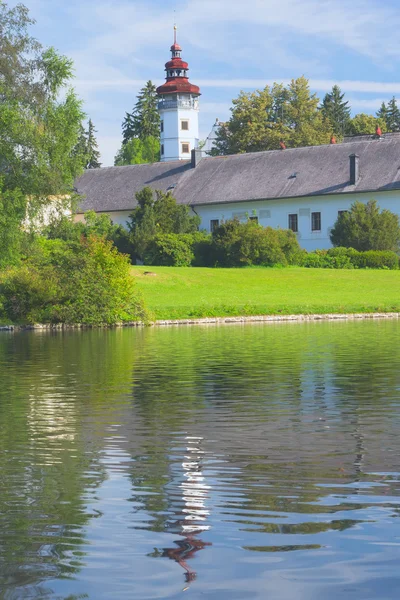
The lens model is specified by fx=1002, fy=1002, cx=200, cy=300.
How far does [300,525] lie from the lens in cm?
720

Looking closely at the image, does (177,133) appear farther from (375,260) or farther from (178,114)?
(375,260)

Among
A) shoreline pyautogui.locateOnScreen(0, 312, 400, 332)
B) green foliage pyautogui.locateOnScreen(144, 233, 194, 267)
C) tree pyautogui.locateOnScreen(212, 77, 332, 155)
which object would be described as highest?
tree pyautogui.locateOnScreen(212, 77, 332, 155)

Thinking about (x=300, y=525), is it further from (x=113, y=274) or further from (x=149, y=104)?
(x=149, y=104)

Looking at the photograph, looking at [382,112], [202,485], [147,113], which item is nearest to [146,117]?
[147,113]

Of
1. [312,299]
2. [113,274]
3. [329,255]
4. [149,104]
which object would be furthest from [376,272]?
[149,104]

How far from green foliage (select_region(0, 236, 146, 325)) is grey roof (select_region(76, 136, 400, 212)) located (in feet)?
110

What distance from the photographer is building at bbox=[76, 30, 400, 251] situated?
71.1 metres

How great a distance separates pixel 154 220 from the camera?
65812 millimetres

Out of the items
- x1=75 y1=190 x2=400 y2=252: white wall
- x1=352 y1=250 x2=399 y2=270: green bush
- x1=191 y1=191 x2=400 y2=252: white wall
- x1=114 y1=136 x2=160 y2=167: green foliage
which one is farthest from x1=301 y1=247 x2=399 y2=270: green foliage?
x1=114 y1=136 x2=160 y2=167: green foliage

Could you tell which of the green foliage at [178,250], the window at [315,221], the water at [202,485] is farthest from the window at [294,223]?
the water at [202,485]

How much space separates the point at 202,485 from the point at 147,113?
116900mm

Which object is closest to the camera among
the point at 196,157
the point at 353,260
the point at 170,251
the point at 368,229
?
the point at 353,260

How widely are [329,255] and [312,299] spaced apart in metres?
16.2

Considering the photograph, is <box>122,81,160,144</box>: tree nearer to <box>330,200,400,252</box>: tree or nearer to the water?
<box>330,200,400,252</box>: tree
